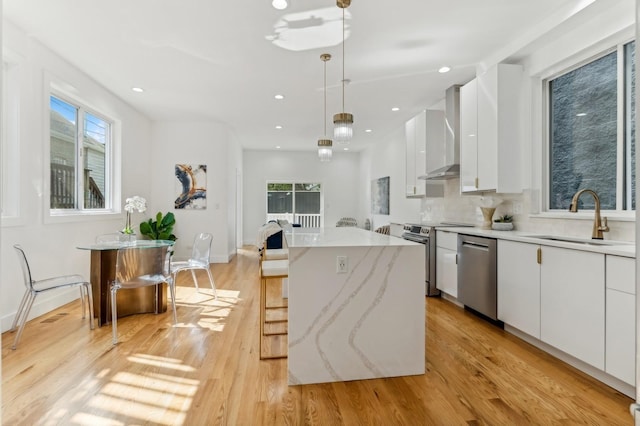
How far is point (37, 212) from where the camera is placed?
3.45 meters

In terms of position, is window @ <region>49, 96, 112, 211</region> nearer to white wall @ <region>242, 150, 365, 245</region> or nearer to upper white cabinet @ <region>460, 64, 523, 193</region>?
white wall @ <region>242, 150, 365, 245</region>

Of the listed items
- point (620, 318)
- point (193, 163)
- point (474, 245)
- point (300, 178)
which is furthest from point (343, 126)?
point (300, 178)

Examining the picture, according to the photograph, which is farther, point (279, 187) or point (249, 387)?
point (279, 187)

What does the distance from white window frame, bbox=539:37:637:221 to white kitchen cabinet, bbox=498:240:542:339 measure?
0.58 meters

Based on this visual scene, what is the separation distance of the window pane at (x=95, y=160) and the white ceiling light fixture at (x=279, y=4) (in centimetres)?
315

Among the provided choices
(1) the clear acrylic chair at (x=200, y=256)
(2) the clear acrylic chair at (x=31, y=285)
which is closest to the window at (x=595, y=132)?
(1) the clear acrylic chair at (x=200, y=256)

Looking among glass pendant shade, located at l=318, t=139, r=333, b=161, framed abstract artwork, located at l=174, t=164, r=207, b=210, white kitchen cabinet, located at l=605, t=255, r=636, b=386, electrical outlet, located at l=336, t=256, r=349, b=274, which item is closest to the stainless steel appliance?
glass pendant shade, located at l=318, t=139, r=333, b=161

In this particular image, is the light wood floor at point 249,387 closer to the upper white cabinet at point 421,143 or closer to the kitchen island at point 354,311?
the kitchen island at point 354,311

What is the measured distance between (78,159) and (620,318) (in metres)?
5.42

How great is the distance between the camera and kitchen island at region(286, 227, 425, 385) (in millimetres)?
2238

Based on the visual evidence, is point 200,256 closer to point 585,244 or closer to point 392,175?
point 585,244

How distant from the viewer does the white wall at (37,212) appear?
3156 millimetres

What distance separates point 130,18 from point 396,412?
12.0 feet

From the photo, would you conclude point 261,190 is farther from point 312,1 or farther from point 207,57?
point 312,1
